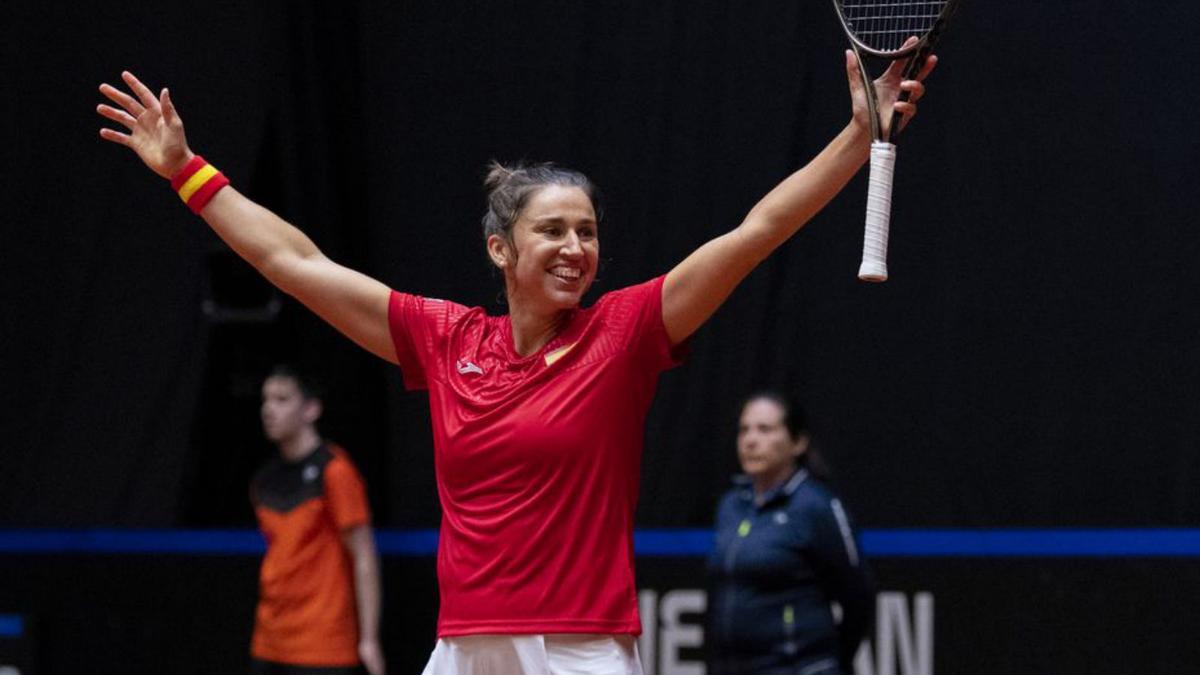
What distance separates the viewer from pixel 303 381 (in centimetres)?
605

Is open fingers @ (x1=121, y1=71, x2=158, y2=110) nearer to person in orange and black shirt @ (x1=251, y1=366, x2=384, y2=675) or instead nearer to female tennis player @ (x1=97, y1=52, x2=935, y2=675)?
female tennis player @ (x1=97, y1=52, x2=935, y2=675)

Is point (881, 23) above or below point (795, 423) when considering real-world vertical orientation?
above

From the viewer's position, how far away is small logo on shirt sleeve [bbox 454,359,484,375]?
10.1ft

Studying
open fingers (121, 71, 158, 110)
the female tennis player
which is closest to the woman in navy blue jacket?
the female tennis player

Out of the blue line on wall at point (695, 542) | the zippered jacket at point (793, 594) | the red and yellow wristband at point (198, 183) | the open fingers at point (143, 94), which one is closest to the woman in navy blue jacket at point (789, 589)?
the zippered jacket at point (793, 594)

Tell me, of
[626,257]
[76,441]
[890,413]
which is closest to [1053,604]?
[890,413]

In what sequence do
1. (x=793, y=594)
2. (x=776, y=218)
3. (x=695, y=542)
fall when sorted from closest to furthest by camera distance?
1. (x=776, y=218)
2. (x=793, y=594)
3. (x=695, y=542)

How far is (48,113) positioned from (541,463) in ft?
15.0

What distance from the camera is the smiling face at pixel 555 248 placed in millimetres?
3033

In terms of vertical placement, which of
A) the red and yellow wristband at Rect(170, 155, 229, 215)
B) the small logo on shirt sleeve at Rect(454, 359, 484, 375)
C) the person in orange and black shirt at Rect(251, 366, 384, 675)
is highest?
the red and yellow wristband at Rect(170, 155, 229, 215)

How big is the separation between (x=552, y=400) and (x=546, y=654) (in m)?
0.41

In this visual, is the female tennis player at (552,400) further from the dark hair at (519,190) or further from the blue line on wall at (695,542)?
the blue line on wall at (695,542)

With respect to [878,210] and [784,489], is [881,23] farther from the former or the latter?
[878,210]

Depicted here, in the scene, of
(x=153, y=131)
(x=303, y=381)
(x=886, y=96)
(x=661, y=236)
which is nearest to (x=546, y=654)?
(x=886, y=96)
